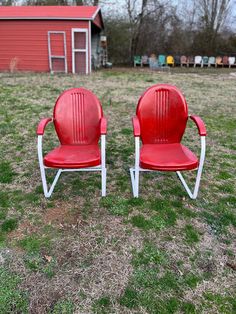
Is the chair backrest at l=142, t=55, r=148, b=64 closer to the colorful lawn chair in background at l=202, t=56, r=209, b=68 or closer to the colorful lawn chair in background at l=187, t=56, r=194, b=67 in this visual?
the colorful lawn chair in background at l=187, t=56, r=194, b=67

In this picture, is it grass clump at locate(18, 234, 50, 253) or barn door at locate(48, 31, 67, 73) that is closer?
grass clump at locate(18, 234, 50, 253)

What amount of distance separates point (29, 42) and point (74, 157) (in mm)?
9854

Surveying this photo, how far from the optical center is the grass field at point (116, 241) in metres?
1.65

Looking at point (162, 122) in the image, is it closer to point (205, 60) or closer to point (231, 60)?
point (205, 60)

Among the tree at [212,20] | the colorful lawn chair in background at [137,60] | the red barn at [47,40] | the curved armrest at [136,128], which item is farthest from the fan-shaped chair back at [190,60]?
the curved armrest at [136,128]

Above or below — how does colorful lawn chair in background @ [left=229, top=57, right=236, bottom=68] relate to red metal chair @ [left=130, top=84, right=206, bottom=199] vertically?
above

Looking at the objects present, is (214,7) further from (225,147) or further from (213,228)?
(213,228)

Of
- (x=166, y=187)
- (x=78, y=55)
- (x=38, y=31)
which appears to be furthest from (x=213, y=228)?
(x=38, y=31)

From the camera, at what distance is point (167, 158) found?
2453 mm

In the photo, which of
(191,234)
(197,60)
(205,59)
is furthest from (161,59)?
(191,234)

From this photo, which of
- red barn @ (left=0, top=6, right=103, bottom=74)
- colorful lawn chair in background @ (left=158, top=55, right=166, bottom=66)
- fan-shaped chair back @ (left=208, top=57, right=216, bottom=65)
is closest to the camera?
red barn @ (left=0, top=6, right=103, bottom=74)

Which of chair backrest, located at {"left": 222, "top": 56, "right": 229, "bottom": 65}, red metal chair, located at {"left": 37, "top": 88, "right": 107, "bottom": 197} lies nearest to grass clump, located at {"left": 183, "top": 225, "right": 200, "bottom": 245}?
red metal chair, located at {"left": 37, "top": 88, "right": 107, "bottom": 197}

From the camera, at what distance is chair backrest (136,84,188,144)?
268 cm

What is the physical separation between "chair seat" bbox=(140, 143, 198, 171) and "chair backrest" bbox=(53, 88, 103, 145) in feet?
1.82
